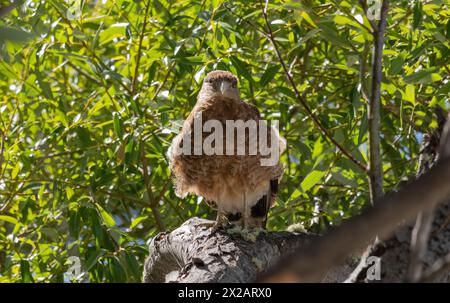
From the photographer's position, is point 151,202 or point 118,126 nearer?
point 118,126

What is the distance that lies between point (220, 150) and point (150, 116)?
0.61 meters

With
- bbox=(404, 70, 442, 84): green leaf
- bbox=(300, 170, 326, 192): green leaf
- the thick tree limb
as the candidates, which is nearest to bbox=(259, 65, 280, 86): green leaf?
bbox=(300, 170, 326, 192): green leaf

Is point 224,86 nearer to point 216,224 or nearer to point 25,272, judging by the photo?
point 216,224

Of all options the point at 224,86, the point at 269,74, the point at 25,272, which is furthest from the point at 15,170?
the point at 269,74

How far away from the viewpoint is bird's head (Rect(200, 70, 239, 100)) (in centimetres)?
405

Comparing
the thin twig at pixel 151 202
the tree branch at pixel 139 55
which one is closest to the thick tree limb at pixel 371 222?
the tree branch at pixel 139 55

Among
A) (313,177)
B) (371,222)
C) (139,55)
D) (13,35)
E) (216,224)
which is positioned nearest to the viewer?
(371,222)

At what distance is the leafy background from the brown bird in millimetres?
141

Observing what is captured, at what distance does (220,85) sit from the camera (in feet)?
13.3

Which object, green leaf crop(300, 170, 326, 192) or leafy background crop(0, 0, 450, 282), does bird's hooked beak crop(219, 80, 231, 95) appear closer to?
leafy background crop(0, 0, 450, 282)

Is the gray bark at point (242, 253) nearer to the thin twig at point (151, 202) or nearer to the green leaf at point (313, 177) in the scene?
the green leaf at point (313, 177)

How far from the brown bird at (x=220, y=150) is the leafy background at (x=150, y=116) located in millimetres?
141

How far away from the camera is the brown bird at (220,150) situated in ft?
13.3
